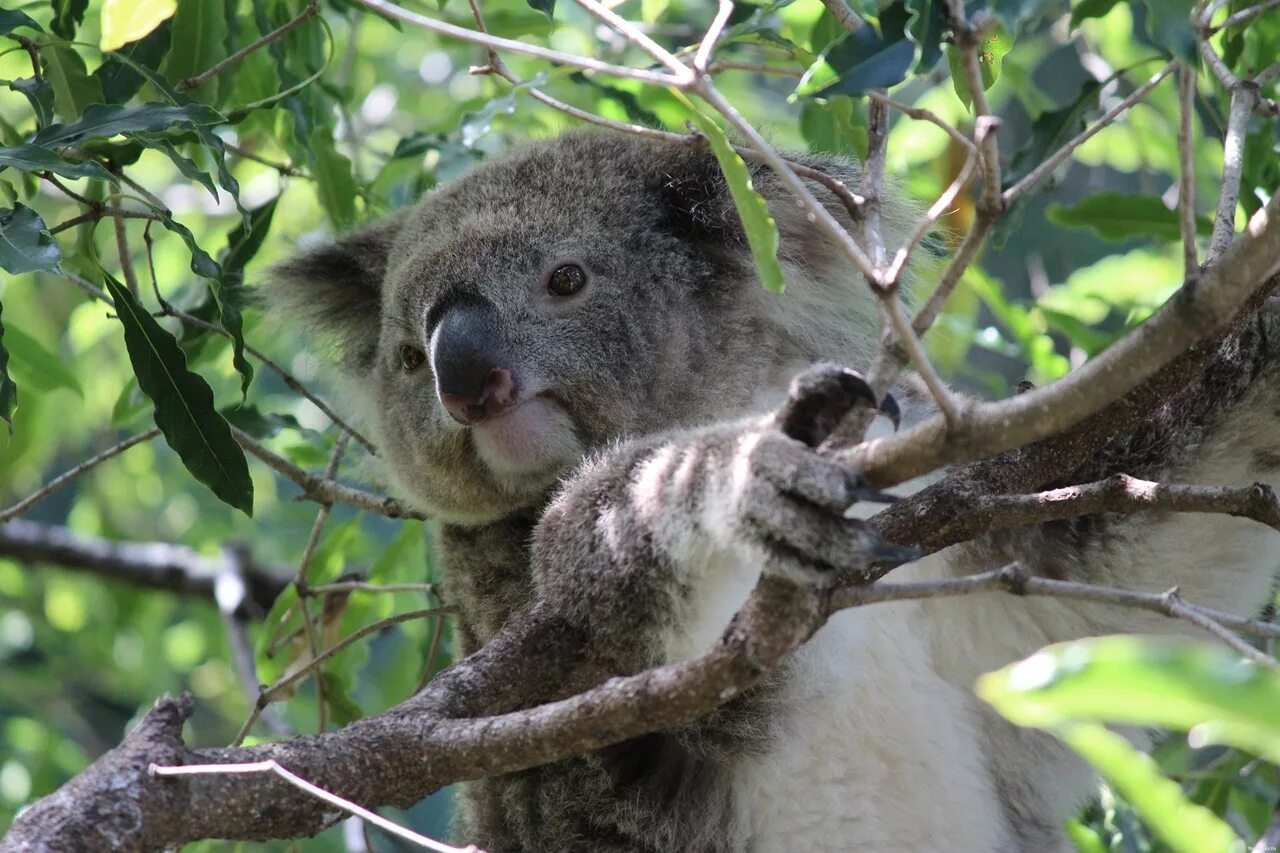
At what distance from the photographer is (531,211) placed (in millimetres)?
3035

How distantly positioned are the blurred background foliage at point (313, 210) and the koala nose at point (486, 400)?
41 cm

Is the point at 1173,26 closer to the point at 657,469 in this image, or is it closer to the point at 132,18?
the point at 657,469

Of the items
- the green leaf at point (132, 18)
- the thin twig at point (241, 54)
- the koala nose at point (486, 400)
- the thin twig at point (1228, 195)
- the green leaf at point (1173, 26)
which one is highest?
the thin twig at point (241, 54)

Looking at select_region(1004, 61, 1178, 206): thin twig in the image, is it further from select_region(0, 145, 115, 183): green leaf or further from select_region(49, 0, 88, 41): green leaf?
select_region(49, 0, 88, 41): green leaf

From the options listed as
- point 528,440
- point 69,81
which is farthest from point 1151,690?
point 69,81

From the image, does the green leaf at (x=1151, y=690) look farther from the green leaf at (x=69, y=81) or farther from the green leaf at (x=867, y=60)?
the green leaf at (x=69, y=81)

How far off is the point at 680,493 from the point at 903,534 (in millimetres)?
335

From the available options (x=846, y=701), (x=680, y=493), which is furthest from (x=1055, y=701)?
(x=846, y=701)

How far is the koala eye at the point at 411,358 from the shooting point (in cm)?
307

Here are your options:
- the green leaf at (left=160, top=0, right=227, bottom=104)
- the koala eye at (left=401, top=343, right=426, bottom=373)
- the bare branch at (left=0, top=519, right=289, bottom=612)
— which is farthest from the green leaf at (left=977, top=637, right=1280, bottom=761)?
the bare branch at (left=0, top=519, right=289, bottom=612)

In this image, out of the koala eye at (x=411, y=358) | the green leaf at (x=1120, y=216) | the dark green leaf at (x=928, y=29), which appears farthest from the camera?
the green leaf at (x=1120, y=216)

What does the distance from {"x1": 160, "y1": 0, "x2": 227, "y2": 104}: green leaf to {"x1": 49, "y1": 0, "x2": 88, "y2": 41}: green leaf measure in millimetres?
196

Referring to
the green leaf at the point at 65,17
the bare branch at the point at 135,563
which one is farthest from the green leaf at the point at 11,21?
the bare branch at the point at 135,563

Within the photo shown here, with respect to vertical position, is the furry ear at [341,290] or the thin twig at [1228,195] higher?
the furry ear at [341,290]
